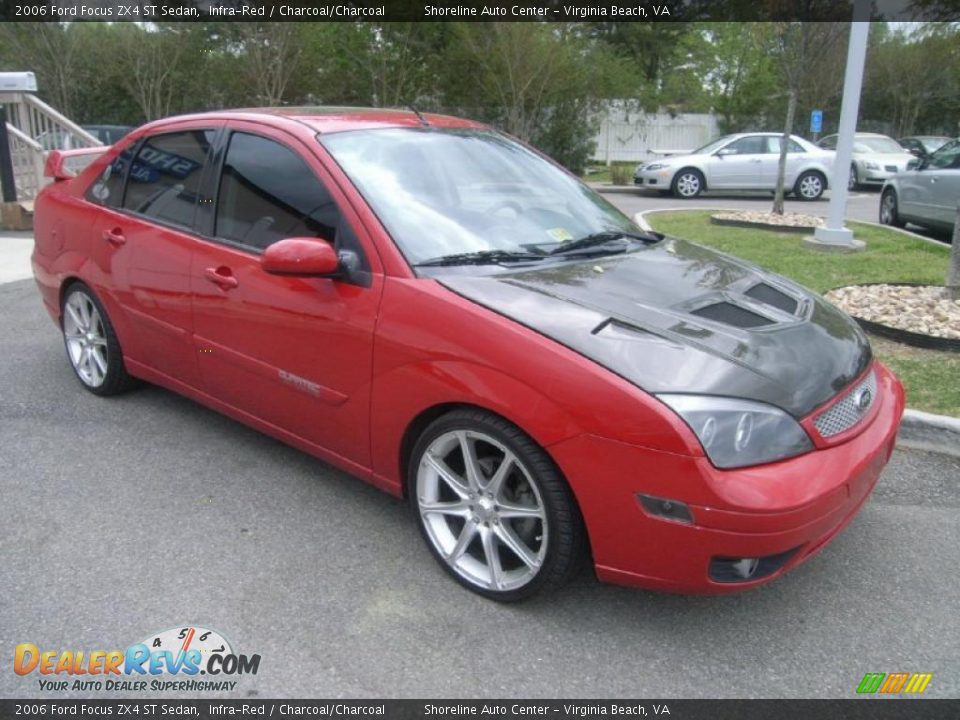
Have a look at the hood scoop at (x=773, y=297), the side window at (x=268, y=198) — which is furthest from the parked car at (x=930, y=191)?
the side window at (x=268, y=198)

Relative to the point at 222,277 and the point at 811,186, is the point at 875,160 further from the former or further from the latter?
the point at 222,277

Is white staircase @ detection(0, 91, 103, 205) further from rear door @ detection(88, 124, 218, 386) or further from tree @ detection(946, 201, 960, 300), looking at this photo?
tree @ detection(946, 201, 960, 300)

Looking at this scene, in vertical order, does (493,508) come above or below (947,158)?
below

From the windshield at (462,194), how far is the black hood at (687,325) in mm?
271

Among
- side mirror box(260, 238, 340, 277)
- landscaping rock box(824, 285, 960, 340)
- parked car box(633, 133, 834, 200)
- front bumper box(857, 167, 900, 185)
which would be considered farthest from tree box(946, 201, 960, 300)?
front bumper box(857, 167, 900, 185)

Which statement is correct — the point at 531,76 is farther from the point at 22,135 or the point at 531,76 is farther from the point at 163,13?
the point at 22,135

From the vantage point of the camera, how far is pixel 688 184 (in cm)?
1800

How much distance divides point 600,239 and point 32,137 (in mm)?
12584

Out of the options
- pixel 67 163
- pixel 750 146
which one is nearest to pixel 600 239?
pixel 67 163

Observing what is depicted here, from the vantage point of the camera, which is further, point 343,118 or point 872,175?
point 872,175

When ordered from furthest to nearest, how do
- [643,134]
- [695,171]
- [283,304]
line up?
[643,134] → [695,171] → [283,304]

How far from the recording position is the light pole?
28.5 ft

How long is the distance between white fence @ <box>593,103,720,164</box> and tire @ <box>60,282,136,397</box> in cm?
2257

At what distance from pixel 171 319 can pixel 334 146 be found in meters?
1.24
